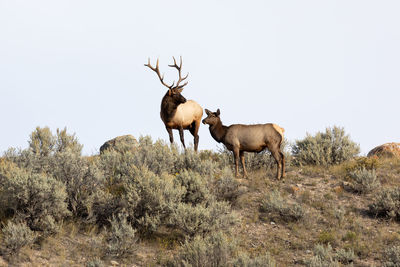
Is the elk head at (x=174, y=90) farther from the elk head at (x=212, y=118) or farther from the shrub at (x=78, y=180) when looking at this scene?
the shrub at (x=78, y=180)

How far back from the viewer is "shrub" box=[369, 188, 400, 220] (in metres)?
9.80

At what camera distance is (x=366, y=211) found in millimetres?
10195

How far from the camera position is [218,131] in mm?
12055

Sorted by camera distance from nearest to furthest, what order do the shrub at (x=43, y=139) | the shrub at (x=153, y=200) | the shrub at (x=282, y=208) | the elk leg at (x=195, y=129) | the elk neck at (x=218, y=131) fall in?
1. the shrub at (x=153, y=200)
2. the shrub at (x=282, y=208)
3. the elk neck at (x=218, y=131)
4. the shrub at (x=43, y=139)
5. the elk leg at (x=195, y=129)

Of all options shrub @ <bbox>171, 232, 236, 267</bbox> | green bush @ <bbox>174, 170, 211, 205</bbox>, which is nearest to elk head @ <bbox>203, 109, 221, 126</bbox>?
green bush @ <bbox>174, 170, 211, 205</bbox>

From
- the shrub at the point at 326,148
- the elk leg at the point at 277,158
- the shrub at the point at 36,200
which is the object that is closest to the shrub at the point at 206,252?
the shrub at the point at 36,200

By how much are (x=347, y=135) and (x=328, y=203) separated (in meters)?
4.87

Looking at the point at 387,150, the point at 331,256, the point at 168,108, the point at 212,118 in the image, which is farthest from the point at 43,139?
the point at 387,150

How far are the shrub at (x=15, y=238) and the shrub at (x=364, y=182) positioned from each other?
26.5ft

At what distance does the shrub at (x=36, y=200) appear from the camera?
795cm

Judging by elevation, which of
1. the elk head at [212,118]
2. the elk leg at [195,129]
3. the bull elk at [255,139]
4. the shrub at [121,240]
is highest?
the elk leg at [195,129]

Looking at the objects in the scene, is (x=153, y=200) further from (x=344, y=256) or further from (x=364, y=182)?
(x=364, y=182)

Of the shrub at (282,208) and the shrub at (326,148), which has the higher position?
the shrub at (326,148)

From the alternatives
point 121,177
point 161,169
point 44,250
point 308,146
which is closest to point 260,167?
point 308,146
